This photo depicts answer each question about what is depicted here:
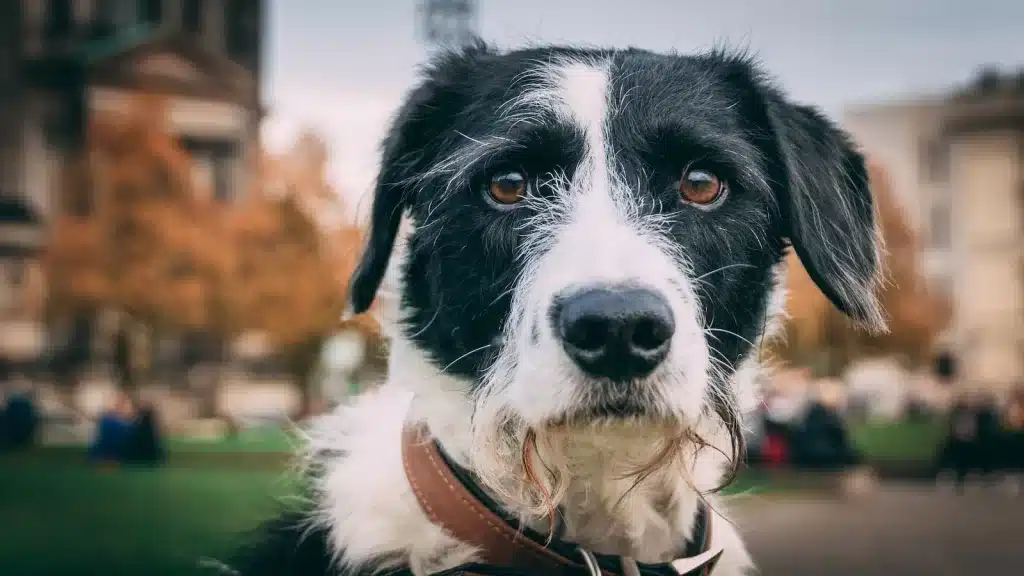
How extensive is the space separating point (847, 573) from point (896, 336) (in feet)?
109

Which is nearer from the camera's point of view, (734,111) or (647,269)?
(647,269)

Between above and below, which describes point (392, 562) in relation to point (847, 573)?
above

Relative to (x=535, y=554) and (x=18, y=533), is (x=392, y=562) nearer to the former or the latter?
(x=535, y=554)

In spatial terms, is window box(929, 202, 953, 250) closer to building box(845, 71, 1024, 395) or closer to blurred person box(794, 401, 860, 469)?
building box(845, 71, 1024, 395)

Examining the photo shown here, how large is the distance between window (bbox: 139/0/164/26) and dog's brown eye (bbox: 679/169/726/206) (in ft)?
151

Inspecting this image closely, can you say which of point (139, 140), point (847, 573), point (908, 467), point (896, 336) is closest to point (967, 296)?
point (896, 336)

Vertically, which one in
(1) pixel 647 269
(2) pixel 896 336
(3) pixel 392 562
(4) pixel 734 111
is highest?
(4) pixel 734 111

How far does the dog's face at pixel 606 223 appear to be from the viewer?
214 centimetres

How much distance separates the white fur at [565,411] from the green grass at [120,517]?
3.16 m

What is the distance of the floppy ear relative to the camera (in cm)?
266

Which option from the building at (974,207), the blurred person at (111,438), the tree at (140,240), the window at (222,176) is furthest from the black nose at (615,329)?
the building at (974,207)

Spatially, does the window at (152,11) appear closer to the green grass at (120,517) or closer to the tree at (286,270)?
the tree at (286,270)

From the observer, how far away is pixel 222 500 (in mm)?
12352

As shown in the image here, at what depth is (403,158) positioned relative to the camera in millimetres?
2838
